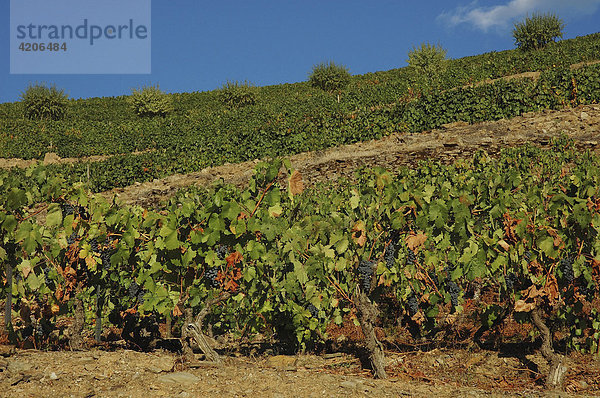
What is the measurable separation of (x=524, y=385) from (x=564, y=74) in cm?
1872

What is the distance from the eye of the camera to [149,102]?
3831 cm

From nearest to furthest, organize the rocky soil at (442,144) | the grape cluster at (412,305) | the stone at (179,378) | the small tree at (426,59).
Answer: the stone at (179,378) < the grape cluster at (412,305) < the rocky soil at (442,144) < the small tree at (426,59)

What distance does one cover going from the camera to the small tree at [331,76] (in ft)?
131

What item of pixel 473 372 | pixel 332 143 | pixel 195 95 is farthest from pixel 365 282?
pixel 195 95

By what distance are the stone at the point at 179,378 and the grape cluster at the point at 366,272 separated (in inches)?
71.3

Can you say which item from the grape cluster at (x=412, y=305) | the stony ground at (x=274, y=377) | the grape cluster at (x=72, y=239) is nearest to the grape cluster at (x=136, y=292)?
the grape cluster at (x=72, y=239)

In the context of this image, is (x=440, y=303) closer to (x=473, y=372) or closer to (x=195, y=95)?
(x=473, y=372)

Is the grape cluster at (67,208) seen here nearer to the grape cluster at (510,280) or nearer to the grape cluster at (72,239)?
the grape cluster at (72,239)

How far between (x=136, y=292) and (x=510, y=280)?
13.7 feet

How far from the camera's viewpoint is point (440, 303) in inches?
232

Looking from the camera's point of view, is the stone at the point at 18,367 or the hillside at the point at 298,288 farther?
the hillside at the point at 298,288

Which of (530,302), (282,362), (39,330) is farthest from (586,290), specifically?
(39,330)

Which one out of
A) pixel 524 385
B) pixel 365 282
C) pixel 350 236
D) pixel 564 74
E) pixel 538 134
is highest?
pixel 564 74

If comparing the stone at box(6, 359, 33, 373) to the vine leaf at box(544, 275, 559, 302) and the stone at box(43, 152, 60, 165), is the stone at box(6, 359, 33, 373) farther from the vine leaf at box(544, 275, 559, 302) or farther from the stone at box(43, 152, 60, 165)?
the stone at box(43, 152, 60, 165)
